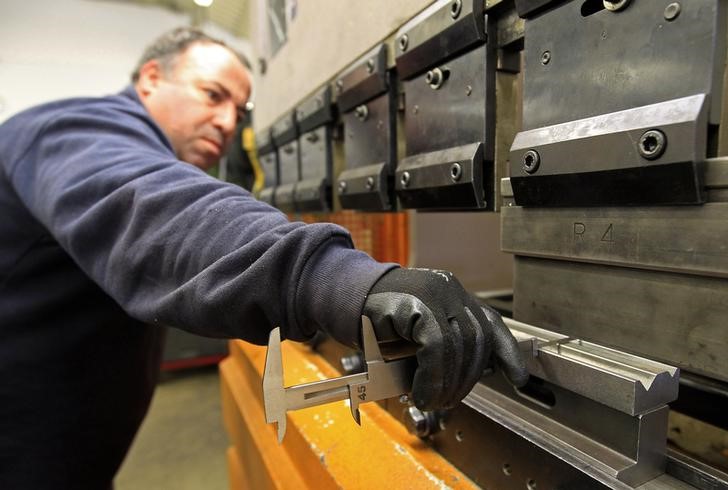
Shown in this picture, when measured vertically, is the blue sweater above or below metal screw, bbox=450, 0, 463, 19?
below

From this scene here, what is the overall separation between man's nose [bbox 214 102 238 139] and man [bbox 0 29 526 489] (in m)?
0.11

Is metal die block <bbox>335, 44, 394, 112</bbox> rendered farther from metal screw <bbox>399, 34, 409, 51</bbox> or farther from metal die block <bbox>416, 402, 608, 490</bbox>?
metal die block <bbox>416, 402, 608, 490</bbox>

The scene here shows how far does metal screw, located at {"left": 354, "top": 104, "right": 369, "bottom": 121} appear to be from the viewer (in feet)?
3.01

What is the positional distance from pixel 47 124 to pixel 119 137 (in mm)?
137

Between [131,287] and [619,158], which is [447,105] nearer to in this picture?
[619,158]

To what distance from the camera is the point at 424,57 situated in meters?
0.68

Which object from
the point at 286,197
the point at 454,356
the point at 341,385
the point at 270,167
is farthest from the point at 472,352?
the point at 270,167

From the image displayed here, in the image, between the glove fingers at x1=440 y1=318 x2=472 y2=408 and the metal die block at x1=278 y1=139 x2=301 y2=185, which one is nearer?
the glove fingers at x1=440 y1=318 x2=472 y2=408

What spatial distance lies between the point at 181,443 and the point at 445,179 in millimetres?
2460

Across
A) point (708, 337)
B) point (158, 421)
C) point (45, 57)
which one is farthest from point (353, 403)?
point (45, 57)

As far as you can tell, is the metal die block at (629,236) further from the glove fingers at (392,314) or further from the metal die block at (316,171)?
the metal die block at (316,171)

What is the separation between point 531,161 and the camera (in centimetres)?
48

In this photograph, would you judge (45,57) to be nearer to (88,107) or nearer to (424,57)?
(88,107)

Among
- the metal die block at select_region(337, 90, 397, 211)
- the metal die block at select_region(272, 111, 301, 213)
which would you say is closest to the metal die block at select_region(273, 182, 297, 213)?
the metal die block at select_region(272, 111, 301, 213)
